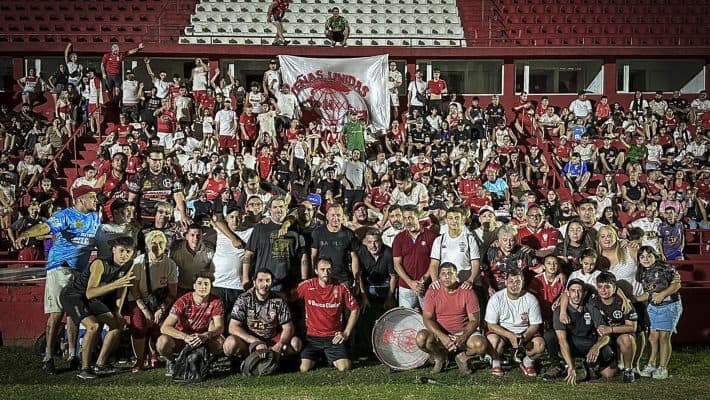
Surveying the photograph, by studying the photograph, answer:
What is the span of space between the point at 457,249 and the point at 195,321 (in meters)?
3.07

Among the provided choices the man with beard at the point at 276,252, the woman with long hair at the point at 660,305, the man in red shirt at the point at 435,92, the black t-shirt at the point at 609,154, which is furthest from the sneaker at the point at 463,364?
the man in red shirt at the point at 435,92

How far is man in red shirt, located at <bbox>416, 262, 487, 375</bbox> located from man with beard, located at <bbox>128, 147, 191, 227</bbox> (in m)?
4.09

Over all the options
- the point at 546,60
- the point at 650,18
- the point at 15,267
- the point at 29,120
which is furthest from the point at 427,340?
the point at 650,18

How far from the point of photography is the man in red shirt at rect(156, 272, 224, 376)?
816 cm

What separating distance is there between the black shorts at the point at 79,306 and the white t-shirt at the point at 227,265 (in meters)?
1.31

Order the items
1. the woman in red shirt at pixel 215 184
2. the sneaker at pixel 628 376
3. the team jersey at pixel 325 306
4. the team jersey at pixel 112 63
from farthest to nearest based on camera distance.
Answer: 1. the team jersey at pixel 112 63
2. the woman in red shirt at pixel 215 184
3. the team jersey at pixel 325 306
4. the sneaker at pixel 628 376

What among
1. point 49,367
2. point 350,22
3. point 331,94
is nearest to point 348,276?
point 49,367

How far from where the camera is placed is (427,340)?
26.9ft

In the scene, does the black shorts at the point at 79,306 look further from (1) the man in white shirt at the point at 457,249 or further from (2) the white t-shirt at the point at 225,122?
(2) the white t-shirt at the point at 225,122

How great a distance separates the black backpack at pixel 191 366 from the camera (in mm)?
7871

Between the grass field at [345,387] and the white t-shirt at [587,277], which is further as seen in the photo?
the white t-shirt at [587,277]

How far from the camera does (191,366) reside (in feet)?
25.8

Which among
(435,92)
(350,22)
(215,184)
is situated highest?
(350,22)

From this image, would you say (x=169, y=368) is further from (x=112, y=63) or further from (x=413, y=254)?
(x=112, y=63)
